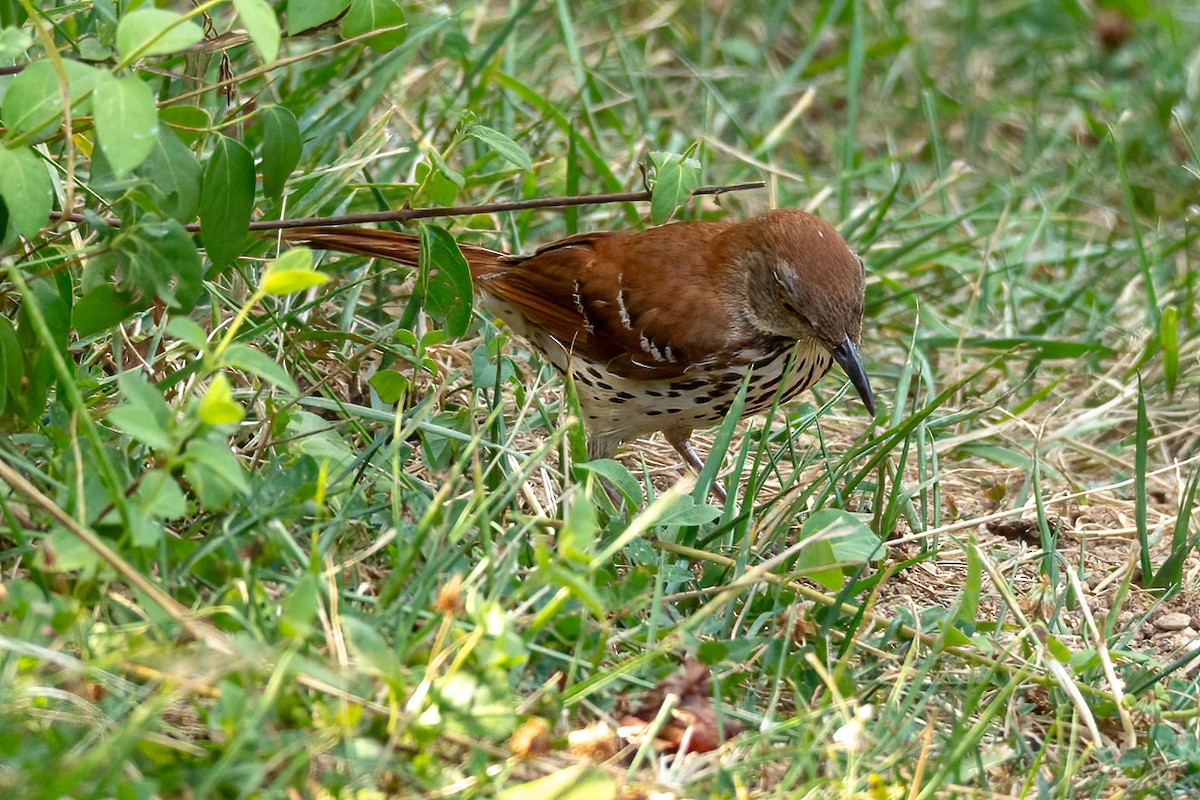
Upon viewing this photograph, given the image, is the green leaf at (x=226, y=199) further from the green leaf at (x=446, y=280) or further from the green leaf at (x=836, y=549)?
the green leaf at (x=836, y=549)

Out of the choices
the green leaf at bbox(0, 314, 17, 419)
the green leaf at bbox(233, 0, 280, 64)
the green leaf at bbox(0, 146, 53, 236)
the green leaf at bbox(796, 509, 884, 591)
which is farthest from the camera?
the green leaf at bbox(796, 509, 884, 591)

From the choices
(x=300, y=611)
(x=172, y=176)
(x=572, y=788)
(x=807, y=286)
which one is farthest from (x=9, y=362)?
(x=807, y=286)

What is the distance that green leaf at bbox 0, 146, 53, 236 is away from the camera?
7.36 ft

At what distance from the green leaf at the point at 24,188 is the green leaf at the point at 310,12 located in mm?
553

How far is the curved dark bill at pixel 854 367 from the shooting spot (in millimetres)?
3416

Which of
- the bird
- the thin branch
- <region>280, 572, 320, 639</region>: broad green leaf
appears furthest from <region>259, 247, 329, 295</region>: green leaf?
the bird

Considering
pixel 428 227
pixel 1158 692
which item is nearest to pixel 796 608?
pixel 1158 692

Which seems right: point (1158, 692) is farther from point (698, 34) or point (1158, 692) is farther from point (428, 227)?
point (698, 34)

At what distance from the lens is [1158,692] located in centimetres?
280

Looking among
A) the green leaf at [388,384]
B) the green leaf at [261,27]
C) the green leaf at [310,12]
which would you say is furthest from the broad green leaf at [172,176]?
the green leaf at [388,384]

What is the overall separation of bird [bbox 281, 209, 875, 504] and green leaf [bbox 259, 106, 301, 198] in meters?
0.66

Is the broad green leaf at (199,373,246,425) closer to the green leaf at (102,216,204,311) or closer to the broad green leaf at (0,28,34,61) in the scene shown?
the green leaf at (102,216,204,311)

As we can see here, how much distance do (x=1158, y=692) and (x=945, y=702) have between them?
0.45 meters

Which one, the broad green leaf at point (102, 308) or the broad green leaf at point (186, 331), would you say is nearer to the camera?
the broad green leaf at point (186, 331)
